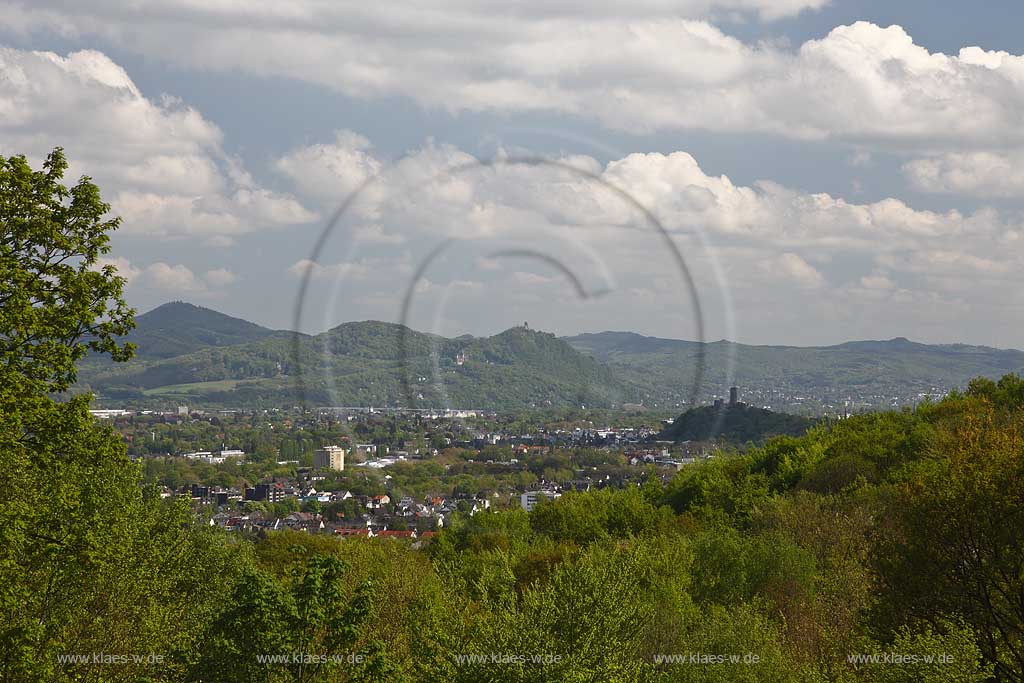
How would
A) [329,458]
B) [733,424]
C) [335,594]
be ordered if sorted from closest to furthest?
[335,594], [733,424], [329,458]

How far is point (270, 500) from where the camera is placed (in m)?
149

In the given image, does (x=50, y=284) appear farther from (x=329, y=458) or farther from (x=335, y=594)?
(x=329, y=458)

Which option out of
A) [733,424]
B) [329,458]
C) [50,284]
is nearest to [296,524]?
[329,458]

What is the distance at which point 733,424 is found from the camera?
17412 cm

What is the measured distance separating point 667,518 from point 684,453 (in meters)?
82.4

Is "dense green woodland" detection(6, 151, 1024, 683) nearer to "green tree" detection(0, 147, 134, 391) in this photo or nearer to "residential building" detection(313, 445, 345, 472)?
"green tree" detection(0, 147, 134, 391)

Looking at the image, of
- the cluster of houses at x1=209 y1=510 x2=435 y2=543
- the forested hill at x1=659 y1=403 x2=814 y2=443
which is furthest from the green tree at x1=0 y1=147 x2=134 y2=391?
the forested hill at x1=659 y1=403 x2=814 y2=443

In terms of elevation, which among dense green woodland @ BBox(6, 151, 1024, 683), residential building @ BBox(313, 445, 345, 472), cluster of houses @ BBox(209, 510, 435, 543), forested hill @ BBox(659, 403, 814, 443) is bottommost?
cluster of houses @ BBox(209, 510, 435, 543)

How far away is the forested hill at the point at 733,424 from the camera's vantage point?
163125 millimetres

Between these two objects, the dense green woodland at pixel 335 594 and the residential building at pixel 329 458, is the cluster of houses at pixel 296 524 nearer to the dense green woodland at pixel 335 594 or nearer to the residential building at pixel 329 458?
the residential building at pixel 329 458

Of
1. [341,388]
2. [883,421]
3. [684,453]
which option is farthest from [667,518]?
[341,388]

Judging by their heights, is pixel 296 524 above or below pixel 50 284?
below

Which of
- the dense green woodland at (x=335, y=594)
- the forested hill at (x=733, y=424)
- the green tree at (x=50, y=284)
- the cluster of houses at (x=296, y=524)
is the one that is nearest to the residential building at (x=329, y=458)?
the cluster of houses at (x=296, y=524)

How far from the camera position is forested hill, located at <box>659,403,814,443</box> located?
163 metres
